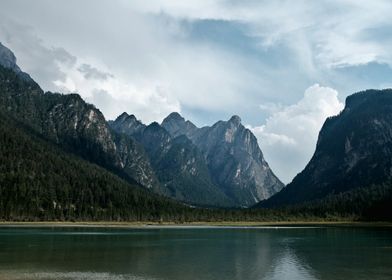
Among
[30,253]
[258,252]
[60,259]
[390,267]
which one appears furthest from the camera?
[258,252]

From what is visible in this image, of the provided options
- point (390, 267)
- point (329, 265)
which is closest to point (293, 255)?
point (329, 265)

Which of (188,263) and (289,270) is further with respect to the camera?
(188,263)

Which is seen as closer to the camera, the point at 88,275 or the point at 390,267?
the point at 88,275

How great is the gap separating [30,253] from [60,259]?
9792mm

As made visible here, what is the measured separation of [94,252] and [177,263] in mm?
21658

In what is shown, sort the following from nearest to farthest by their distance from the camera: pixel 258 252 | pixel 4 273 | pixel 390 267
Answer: pixel 4 273 → pixel 390 267 → pixel 258 252

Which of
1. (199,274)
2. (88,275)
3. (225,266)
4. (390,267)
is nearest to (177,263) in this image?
(225,266)

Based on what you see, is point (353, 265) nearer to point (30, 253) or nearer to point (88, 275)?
point (88, 275)

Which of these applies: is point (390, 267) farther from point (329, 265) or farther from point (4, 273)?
point (4, 273)

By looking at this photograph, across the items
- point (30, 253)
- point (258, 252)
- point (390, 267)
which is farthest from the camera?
point (258, 252)

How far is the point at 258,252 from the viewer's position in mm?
93938

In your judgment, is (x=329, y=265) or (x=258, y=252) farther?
(x=258, y=252)

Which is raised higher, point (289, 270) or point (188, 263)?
point (188, 263)

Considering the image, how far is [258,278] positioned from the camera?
6059cm
